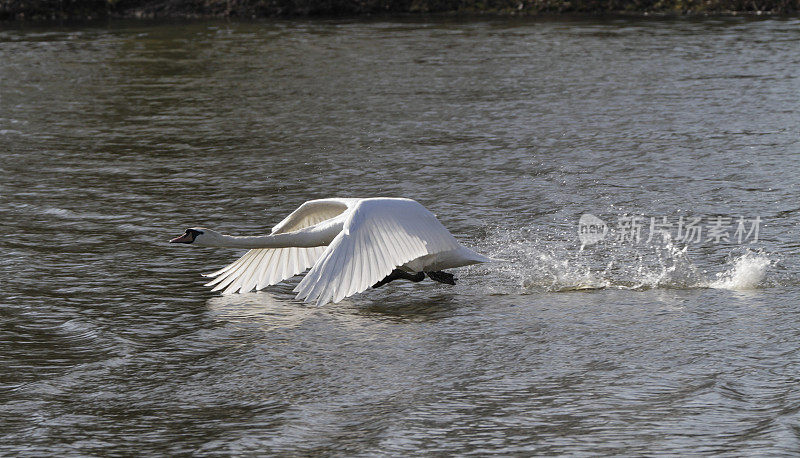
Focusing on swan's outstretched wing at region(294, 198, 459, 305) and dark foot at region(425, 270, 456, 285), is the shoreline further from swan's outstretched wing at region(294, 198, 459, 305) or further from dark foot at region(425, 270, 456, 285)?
swan's outstretched wing at region(294, 198, 459, 305)

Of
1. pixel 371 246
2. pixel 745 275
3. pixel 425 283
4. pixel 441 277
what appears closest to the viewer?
pixel 371 246

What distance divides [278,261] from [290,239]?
22.4 inches

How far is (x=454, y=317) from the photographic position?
734 cm

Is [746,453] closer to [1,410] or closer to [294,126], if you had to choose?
[1,410]

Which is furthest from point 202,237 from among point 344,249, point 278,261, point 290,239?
point 344,249

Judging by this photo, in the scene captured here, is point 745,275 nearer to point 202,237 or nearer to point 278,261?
point 278,261

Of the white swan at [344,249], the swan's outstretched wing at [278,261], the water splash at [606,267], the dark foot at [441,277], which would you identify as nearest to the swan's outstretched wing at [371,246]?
the white swan at [344,249]

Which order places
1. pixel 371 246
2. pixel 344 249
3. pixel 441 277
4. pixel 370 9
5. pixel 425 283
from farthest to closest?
1. pixel 370 9
2. pixel 425 283
3. pixel 441 277
4. pixel 371 246
5. pixel 344 249

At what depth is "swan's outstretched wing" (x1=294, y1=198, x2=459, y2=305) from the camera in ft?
22.7

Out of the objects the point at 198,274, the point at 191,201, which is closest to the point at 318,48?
the point at 191,201

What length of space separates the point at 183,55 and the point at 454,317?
16452 mm

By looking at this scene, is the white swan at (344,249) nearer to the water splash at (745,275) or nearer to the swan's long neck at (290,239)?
the swan's long neck at (290,239)

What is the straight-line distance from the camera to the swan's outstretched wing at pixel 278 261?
318 inches

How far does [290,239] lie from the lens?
25.3 ft
